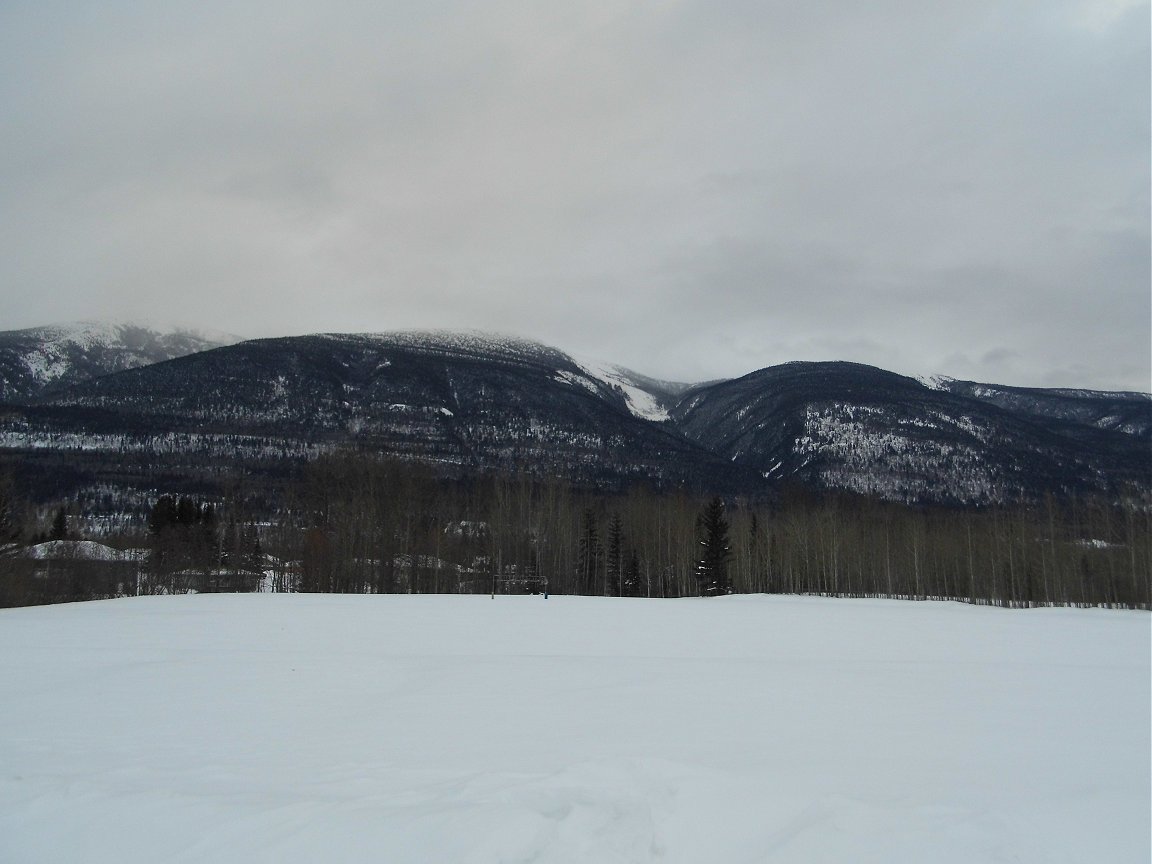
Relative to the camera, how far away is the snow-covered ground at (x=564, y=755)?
4.62 metres

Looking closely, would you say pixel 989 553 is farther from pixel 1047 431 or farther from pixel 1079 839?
pixel 1047 431

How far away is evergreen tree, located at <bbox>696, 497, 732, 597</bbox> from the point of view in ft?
185

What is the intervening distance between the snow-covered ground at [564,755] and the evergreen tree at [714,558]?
136 feet

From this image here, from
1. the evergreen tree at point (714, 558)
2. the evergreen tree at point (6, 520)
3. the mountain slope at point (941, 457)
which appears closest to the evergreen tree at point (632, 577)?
the evergreen tree at point (714, 558)

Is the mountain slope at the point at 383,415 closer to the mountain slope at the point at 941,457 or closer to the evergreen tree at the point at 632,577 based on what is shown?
the mountain slope at the point at 941,457

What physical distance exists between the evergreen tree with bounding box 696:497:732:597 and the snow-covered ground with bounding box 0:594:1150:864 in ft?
136

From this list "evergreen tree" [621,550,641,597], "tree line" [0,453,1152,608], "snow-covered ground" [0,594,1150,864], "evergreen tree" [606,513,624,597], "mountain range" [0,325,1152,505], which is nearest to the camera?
"snow-covered ground" [0,594,1150,864]

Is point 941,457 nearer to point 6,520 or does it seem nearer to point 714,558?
point 714,558

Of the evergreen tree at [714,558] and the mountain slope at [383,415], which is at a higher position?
the mountain slope at [383,415]

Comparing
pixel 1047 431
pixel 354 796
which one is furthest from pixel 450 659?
pixel 1047 431

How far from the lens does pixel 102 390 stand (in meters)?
164

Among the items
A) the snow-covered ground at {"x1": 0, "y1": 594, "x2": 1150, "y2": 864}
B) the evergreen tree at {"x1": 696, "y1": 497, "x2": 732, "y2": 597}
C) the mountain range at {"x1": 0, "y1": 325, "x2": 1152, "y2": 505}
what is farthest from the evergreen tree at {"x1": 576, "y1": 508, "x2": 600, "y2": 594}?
the mountain range at {"x1": 0, "y1": 325, "x2": 1152, "y2": 505}

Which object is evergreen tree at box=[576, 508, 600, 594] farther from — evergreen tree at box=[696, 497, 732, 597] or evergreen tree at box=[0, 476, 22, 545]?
evergreen tree at box=[0, 476, 22, 545]

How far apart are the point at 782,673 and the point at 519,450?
150 metres
